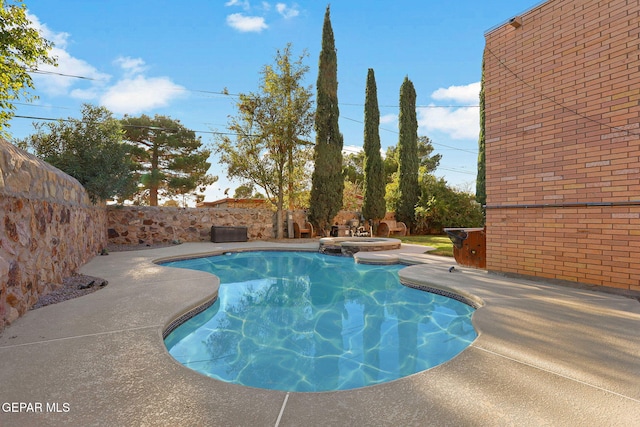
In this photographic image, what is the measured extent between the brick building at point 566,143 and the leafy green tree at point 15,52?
1092 cm

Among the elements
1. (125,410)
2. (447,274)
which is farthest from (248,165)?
(125,410)

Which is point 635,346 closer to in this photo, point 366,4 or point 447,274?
point 447,274

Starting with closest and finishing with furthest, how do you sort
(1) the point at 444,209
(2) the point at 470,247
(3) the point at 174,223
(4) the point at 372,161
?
(2) the point at 470,247 < (3) the point at 174,223 < (1) the point at 444,209 < (4) the point at 372,161

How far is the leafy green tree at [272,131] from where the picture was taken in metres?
13.9

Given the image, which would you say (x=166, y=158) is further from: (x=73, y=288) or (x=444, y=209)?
(x=73, y=288)

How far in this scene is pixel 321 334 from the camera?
12.1 feet

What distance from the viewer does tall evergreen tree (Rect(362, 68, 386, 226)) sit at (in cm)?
1662

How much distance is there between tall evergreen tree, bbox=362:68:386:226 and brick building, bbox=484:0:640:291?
11045 millimetres

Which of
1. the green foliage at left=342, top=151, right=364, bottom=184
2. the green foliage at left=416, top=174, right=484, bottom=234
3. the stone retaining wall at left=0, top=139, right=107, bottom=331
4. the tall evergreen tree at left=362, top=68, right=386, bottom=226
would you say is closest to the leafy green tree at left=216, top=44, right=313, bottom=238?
the tall evergreen tree at left=362, top=68, right=386, bottom=226

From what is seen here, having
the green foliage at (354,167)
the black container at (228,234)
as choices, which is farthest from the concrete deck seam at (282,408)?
the green foliage at (354,167)

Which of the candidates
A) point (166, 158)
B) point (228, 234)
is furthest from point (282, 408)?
point (166, 158)

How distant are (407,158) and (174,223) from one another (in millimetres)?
12244

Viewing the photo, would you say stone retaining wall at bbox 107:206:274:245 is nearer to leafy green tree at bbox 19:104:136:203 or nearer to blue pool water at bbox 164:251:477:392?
leafy green tree at bbox 19:104:136:203

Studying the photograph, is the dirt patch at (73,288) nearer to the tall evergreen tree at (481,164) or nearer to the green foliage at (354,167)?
the tall evergreen tree at (481,164)
